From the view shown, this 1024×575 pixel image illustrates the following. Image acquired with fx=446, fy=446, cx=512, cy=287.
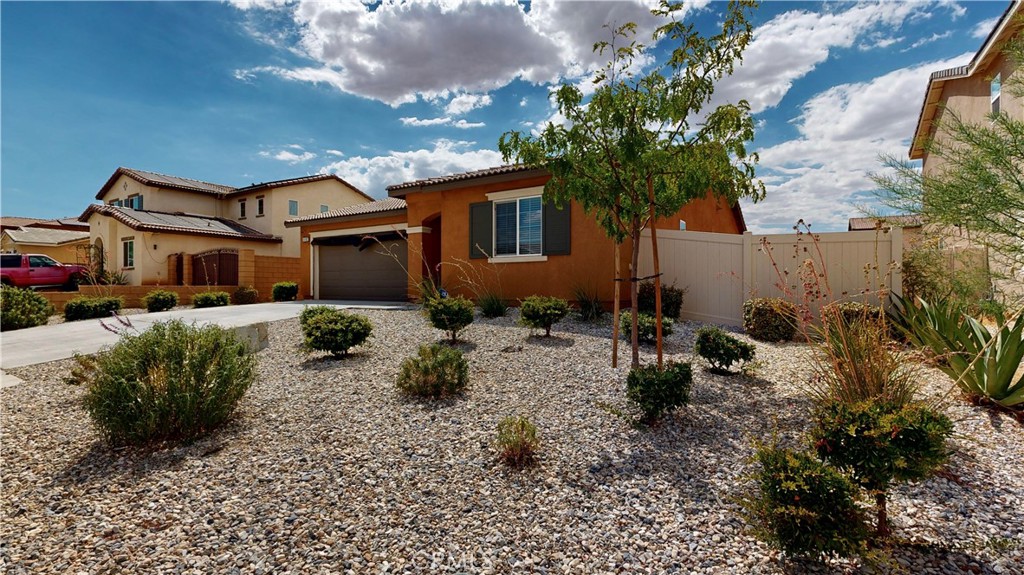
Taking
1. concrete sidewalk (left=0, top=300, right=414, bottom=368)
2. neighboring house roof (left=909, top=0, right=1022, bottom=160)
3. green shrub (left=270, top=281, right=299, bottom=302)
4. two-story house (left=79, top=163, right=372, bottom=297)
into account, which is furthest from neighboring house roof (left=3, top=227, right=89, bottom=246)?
neighboring house roof (left=909, top=0, right=1022, bottom=160)

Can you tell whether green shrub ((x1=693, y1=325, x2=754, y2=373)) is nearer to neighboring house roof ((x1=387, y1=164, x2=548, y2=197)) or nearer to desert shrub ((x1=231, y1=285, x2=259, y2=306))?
neighboring house roof ((x1=387, y1=164, x2=548, y2=197))

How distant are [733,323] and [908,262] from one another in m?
2.97

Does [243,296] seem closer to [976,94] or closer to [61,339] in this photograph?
[61,339]

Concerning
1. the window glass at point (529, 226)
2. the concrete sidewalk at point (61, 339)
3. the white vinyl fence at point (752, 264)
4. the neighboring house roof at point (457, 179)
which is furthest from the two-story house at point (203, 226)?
the white vinyl fence at point (752, 264)

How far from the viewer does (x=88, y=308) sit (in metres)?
12.1

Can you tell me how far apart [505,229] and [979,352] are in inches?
351

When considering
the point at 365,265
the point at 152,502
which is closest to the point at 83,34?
the point at 152,502

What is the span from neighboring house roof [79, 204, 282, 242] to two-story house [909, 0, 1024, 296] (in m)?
24.9

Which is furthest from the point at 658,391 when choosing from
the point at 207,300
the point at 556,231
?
the point at 207,300

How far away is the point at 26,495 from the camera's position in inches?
129

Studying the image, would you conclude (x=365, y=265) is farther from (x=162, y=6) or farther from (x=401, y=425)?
(x=401, y=425)

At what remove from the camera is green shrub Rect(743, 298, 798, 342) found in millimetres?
7344

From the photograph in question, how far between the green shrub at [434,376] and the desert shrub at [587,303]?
14.3 ft

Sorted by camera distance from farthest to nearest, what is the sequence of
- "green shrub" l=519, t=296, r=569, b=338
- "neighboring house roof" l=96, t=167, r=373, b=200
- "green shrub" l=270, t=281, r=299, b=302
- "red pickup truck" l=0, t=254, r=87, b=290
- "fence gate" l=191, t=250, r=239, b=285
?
"neighboring house roof" l=96, t=167, r=373, b=200 → "fence gate" l=191, t=250, r=239, b=285 → "green shrub" l=270, t=281, r=299, b=302 → "red pickup truck" l=0, t=254, r=87, b=290 → "green shrub" l=519, t=296, r=569, b=338
